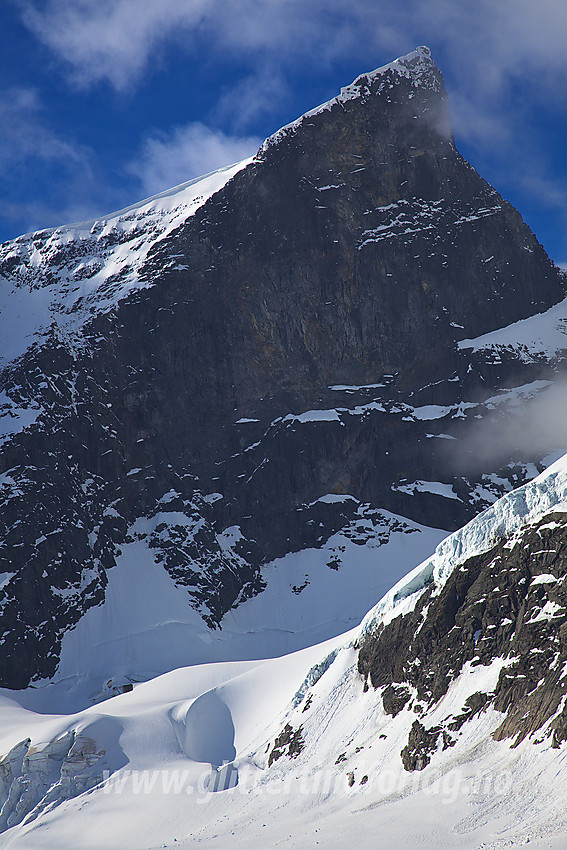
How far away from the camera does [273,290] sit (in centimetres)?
13838

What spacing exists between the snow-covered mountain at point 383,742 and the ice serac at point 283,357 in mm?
61018

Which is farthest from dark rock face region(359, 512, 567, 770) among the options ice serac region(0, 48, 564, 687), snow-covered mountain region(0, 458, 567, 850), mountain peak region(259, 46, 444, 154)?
mountain peak region(259, 46, 444, 154)

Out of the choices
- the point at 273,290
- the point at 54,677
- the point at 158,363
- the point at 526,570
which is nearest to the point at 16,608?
the point at 54,677

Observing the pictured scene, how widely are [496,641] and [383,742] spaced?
7691 mm

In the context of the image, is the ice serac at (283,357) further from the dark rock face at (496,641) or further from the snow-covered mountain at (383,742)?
the dark rock face at (496,641)

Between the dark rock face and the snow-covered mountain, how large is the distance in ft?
0.26

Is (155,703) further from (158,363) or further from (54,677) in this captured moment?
(158,363)

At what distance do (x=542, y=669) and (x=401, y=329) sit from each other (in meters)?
105

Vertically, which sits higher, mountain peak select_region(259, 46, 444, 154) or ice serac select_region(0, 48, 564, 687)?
mountain peak select_region(259, 46, 444, 154)

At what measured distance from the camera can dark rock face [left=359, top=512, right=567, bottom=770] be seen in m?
38.0

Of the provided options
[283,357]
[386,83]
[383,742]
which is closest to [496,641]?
[383,742]

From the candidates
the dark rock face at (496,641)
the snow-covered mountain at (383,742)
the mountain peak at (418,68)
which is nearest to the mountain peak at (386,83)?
the mountain peak at (418,68)

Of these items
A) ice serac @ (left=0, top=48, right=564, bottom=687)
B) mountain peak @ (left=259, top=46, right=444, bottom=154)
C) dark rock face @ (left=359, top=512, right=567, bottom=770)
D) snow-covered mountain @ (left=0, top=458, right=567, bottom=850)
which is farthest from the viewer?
mountain peak @ (left=259, top=46, right=444, bottom=154)

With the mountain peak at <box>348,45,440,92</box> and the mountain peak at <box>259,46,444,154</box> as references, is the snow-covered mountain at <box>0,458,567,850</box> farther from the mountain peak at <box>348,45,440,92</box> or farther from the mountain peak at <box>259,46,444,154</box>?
the mountain peak at <box>348,45,440,92</box>
